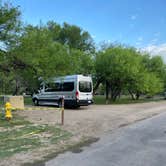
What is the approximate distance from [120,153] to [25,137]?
345 centimetres

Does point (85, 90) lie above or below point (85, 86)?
below

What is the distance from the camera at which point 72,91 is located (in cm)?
1886

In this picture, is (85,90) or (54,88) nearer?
(85,90)

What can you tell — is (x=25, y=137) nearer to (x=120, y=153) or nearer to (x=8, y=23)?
(x=120, y=153)

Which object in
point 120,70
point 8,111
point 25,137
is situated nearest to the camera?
point 25,137

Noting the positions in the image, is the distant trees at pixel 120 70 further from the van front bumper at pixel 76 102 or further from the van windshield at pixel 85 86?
the van front bumper at pixel 76 102

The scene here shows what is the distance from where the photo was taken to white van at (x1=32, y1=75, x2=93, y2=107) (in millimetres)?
18641

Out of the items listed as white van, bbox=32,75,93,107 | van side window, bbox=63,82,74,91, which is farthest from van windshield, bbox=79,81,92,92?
van side window, bbox=63,82,74,91

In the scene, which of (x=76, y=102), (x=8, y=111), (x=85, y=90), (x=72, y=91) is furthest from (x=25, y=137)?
(x=85, y=90)

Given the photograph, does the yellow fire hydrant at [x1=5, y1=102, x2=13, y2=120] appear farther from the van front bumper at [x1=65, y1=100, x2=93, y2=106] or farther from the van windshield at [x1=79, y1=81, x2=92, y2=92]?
the van windshield at [x1=79, y1=81, x2=92, y2=92]

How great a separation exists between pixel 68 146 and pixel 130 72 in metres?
20.3

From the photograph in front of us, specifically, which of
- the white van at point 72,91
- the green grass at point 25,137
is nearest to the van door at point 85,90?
the white van at point 72,91

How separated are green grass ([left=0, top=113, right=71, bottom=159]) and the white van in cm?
844

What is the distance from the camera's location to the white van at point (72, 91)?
18.6 m
